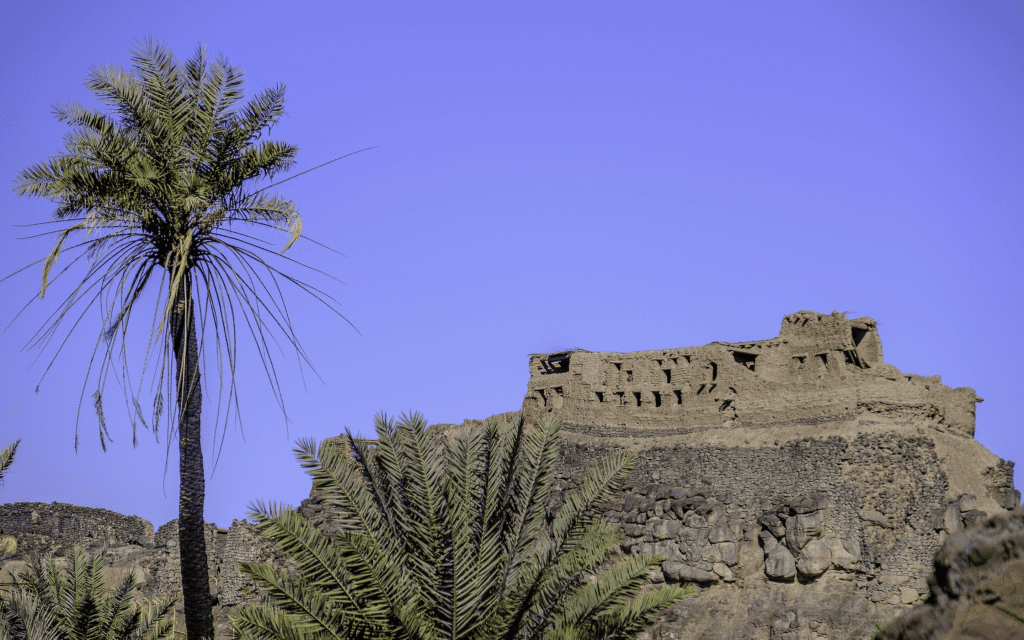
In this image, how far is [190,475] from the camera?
597 inches

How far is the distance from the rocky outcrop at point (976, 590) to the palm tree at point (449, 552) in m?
7.96

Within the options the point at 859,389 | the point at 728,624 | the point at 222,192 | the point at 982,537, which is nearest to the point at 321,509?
the point at 728,624

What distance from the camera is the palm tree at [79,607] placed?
52.6 feet

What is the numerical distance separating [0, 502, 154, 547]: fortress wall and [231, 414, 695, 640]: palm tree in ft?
46.1

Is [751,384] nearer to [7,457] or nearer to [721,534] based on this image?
[721,534]

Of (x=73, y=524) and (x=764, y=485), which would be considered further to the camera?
(x=764, y=485)

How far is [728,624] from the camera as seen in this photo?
27.2 metres

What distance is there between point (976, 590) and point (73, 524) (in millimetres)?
24886

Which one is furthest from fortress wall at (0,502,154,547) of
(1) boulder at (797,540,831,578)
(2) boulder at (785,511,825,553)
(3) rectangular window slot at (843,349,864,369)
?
(3) rectangular window slot at (843,349,864,369)

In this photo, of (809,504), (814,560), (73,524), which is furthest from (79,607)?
(809,504)

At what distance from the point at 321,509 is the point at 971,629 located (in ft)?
72.9

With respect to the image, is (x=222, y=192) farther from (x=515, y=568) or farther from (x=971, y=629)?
(x=971, y=629)

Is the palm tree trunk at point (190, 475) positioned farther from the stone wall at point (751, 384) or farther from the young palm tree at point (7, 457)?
the stone wall at point (751, 384)

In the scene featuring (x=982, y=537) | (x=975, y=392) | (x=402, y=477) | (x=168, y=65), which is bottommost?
(x=982, y=537)
